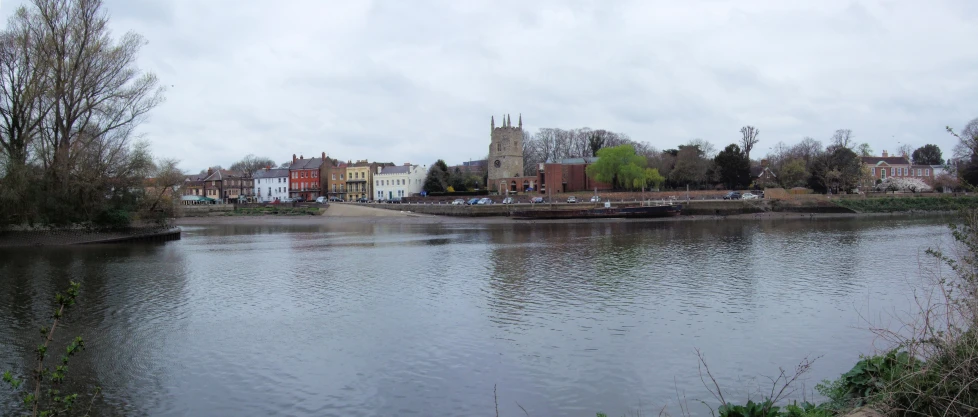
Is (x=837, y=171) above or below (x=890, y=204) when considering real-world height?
above

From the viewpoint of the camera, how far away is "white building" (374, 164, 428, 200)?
319 feet

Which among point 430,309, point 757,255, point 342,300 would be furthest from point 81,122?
point 757,255

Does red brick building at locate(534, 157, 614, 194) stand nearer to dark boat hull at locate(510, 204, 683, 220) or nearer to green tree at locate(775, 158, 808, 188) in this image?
dark boat hull at locate(510, 204, 683, 220)

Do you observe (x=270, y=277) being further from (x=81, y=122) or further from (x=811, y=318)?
(x=81, y=122)

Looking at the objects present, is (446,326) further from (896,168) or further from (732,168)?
(896,168)

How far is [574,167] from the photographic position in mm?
91062

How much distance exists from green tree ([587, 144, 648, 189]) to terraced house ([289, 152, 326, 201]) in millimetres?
46360

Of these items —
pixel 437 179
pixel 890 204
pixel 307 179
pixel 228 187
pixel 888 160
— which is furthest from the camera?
pixel 228 187

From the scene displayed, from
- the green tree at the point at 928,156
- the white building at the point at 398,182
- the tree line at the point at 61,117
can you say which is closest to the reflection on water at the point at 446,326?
the tree line at the point at 61,117

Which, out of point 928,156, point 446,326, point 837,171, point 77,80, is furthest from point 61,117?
point 928,156

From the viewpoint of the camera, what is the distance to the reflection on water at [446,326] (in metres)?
9.76

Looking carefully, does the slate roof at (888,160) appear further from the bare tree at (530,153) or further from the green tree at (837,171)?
the bare tree at (530,153)

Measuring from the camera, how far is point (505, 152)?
93.5m

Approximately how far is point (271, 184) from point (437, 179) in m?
32.9
